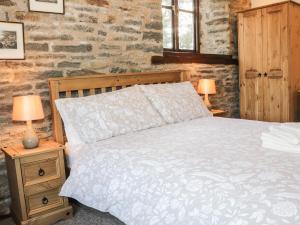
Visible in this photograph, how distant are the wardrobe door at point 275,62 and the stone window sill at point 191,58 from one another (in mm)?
502

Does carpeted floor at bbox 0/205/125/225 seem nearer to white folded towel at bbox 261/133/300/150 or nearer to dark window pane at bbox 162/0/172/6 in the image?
white folded towel at bbox 261/133/300/150

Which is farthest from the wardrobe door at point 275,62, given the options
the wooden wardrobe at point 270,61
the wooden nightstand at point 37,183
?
the wooden nightstand at point 37,183

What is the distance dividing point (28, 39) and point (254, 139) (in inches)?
74.3

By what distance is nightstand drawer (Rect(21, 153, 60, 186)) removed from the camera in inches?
85.6

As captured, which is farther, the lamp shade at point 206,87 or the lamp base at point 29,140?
the lamp shade at point 206,87

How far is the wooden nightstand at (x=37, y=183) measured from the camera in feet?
7.09

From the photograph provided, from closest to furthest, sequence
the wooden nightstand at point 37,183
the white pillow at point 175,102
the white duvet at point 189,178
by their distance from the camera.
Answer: the white duvet at point 189,178, the wooden nightstand at point 37,183, the white pillow at point 175,102

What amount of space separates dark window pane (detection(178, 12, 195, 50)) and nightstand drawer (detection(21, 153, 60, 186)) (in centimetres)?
237

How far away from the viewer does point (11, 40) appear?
2.42 meters

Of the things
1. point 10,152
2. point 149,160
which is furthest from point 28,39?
point 149,160

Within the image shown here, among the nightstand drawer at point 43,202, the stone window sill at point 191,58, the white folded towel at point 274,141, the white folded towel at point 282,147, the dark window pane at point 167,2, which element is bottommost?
the nightstand drawer at point 43,202

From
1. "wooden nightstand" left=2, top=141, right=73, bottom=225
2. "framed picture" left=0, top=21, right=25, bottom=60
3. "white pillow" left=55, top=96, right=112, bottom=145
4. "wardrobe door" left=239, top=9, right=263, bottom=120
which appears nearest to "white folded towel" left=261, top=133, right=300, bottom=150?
"white pillow" left=55, top=96, right=112, bottom=145

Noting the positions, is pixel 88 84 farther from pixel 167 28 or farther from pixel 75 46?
pixel 167 28

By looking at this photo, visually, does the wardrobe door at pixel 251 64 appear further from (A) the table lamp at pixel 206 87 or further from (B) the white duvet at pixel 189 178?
(B) the white duvet at pixel 189 178
